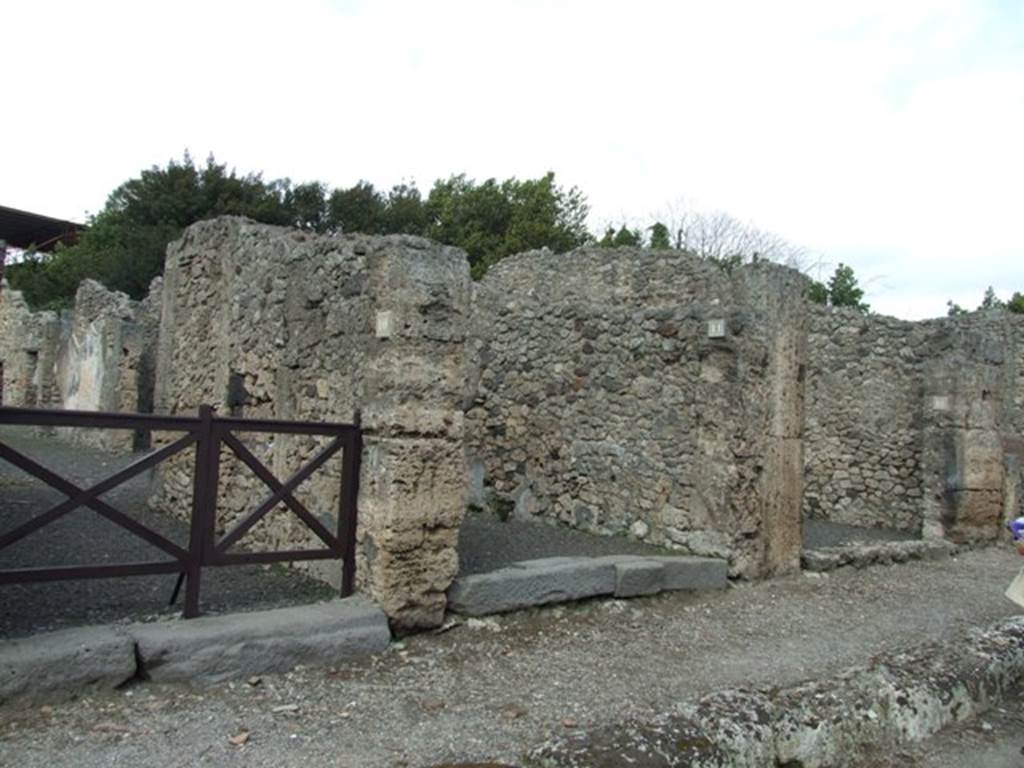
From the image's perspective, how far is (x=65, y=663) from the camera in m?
3.71

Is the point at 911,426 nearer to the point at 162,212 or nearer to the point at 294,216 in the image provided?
the point at 294,216

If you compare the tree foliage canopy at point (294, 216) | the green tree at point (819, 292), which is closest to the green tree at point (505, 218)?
the tree foliage canopy at point (294, 216)

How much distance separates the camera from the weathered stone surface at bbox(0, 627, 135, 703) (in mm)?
3574

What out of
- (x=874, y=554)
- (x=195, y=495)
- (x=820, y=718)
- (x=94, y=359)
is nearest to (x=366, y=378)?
(x=195, y=495)

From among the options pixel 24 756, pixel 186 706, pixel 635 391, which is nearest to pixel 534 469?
pixel 635 391

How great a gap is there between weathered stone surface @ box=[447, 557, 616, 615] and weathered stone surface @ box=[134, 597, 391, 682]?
2.28 ft

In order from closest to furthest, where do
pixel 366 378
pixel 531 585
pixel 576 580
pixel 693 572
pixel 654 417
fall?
pixel 366 378
pixel 531 585
pixel 576 580
pixel 693 572
pixel 654 417

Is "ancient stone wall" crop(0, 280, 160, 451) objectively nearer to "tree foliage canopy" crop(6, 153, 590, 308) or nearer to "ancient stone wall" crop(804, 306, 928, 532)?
"tree foliage canopy" crop(6, 153, 590, 308)

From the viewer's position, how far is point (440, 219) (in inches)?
1177

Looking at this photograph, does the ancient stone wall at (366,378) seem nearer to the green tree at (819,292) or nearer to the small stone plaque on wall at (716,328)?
the small stone plaque on wall at (716,328)

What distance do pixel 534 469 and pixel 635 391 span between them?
1.58m

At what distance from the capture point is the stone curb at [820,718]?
2895mm

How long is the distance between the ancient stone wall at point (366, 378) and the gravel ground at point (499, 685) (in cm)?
62

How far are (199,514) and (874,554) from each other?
22.3 ft
